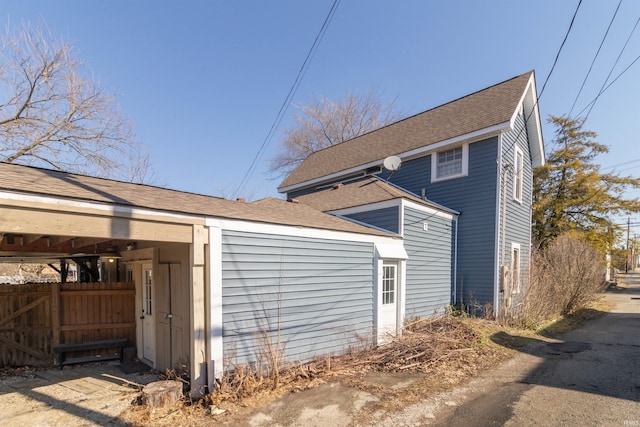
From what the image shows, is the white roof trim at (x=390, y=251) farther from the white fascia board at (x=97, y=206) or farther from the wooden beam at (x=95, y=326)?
the wooden beam at (x=95, y=326)

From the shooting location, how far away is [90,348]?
21.9 feet

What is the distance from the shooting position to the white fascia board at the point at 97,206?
347cm

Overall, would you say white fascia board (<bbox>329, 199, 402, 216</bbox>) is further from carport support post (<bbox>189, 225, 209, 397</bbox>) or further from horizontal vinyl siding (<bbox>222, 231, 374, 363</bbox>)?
carport support post (<bbox>189, 225, 209, 397</bbox>)

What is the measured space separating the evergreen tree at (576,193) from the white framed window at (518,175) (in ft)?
33.5

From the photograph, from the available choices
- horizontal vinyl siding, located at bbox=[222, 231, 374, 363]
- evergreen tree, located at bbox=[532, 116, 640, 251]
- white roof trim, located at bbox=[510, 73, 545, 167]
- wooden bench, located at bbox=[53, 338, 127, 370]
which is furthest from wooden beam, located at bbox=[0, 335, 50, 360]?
evergreen tree, located at bbox=[532, 116, 640, 251]

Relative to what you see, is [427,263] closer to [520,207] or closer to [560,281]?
[520,207]

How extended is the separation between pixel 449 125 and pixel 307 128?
18.7 metres

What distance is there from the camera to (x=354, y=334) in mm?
7152

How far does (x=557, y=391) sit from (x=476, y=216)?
642cm

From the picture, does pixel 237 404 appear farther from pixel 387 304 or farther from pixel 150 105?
pixel 150 105

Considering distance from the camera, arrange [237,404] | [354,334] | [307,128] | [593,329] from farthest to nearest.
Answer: [307,128], [593,329], [354,334], [237,404]

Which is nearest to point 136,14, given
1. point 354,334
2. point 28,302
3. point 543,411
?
point 28,302

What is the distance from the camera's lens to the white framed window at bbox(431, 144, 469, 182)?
10930 mm

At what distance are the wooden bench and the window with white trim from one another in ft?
37.6
